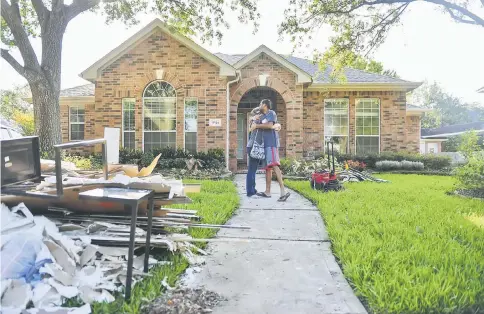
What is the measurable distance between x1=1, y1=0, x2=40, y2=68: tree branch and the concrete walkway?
8.35 meters

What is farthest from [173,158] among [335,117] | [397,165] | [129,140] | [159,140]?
[397,165]

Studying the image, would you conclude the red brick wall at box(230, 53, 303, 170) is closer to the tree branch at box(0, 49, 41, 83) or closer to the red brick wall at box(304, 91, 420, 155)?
the red brick wall at box(304, 91, 420, 155)

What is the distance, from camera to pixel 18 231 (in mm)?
2594

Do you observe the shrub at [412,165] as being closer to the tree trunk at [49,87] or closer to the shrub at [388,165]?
the shrub at [388,165]

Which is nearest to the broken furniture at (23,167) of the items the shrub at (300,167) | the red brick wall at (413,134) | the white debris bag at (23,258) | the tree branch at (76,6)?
the white debris bag at (23,258)

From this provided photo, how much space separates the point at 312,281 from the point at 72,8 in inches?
425

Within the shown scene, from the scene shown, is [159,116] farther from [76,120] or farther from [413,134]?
[413,134]

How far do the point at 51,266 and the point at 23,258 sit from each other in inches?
7.5

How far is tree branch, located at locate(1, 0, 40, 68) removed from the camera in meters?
9.74

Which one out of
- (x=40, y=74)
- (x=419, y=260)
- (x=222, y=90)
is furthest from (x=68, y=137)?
(x=419, y=260)

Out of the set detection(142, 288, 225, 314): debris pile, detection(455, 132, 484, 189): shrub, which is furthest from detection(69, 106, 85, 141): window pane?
detection(142, 288, 225, 314): debris pile

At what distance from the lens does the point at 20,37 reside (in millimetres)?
9852

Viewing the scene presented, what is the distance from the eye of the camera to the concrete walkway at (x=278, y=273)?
8.16 ft

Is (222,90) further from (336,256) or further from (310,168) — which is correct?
(336,256)
